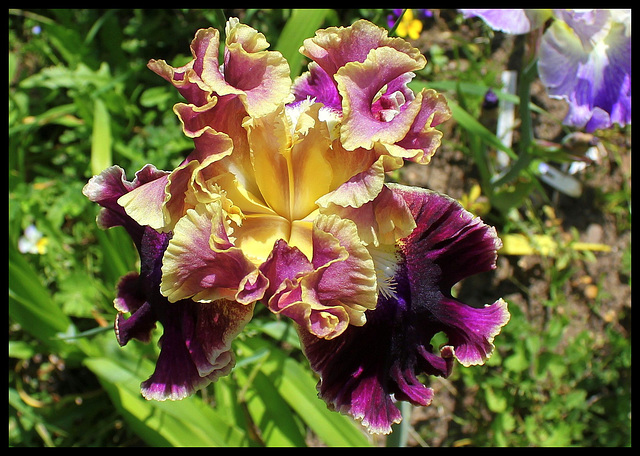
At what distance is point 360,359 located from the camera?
102 cm

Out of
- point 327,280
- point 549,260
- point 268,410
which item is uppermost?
point 327,280

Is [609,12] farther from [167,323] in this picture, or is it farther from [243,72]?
[167,323]

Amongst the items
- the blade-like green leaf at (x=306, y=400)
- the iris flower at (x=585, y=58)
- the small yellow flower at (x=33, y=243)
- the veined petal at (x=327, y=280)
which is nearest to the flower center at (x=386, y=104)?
the veined petal at (x=327, y=280)

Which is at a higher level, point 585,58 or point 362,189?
point 362,189

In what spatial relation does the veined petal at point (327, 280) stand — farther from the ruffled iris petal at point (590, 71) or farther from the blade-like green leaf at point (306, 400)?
the ruffled iris petal at point (590, 71)

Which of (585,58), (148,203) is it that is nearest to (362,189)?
(148,203)

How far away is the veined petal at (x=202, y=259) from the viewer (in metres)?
0.86

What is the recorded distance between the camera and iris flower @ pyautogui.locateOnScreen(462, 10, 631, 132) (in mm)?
1413

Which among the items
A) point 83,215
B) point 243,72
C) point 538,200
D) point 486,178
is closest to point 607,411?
point 538,200

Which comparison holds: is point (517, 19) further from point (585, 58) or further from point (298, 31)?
point (298, 31)

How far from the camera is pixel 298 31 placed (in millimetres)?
1527

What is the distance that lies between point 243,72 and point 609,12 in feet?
3.59

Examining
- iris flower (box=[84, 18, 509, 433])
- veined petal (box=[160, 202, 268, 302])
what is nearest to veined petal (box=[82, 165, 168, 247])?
iris flower (box=[84, 18, 509, 433])

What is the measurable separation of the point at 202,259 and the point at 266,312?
1.22 metres
